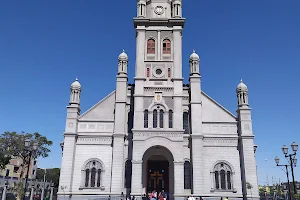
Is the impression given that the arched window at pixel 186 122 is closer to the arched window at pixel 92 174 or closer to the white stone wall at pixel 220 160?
the white stone wall at pixel 220 160

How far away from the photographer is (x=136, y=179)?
28.3 meters

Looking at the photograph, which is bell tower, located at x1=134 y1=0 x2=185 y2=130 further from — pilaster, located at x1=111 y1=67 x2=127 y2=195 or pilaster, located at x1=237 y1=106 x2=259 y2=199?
pilaster, located at x1=237 y1=106 x2=259 y2=199

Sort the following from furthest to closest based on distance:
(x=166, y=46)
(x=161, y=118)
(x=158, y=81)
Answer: (x=166, y=46), (x=158, y=81), (x=161, y=118)

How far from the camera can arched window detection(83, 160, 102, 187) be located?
29705 millimetres

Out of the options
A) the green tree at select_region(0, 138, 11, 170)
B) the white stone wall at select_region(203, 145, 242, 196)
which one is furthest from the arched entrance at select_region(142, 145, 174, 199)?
the green tree at select_region(0, 138, 11, 170)

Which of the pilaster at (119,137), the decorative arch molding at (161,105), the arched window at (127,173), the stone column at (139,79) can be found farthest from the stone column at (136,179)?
the decorative arch molding at (161,105)

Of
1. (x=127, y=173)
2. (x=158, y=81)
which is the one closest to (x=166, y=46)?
(x=158, y=81)

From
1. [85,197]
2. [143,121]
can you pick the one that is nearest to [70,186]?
[85,197]

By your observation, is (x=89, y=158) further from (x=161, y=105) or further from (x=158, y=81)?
(x=158, y=81)

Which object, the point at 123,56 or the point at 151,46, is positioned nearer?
the point at 123,56

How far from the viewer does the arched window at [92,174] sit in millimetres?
29705

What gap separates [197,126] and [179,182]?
6146 millimetres

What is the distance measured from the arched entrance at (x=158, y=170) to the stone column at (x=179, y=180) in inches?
60.5

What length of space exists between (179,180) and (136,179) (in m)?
4.24
